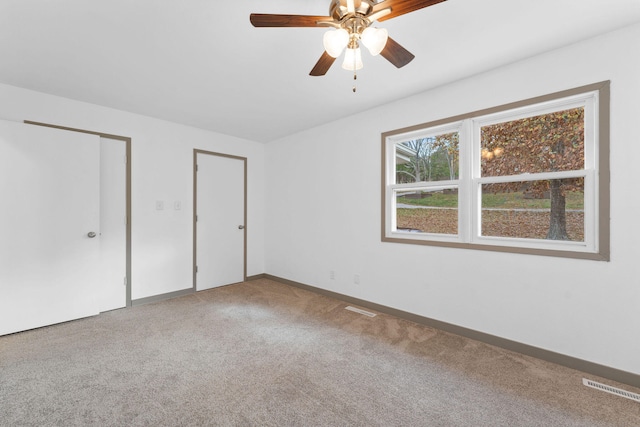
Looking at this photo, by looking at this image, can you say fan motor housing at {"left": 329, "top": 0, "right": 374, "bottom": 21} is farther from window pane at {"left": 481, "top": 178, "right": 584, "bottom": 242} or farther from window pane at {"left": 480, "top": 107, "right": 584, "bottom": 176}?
window pane at {"left": 481, "top": 178, "right": 584, "bottom": 242}

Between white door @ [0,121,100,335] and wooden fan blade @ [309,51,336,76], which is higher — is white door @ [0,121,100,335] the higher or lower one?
the lower one

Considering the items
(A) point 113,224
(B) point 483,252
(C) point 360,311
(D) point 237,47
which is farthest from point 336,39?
(A) point 113,224

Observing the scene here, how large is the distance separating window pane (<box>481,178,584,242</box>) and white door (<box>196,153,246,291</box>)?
3.53 m

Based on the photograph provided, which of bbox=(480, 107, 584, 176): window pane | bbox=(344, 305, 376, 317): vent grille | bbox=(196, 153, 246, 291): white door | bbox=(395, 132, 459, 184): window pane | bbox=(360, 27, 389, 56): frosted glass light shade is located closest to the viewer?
bbox=(360, 27, 389, 56): frosted glass light shade

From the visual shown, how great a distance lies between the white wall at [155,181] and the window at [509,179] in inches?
110

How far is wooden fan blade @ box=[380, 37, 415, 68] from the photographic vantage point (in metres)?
1.64

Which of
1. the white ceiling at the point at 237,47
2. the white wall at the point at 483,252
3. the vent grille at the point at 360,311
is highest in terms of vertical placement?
the white ceiling at the point at 237,47

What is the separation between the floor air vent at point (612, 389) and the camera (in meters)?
1.81

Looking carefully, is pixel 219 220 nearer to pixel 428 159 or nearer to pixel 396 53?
pixel 428 159

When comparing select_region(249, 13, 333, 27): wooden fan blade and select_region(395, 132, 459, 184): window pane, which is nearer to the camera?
select_region(249, 13, 333, 27): wooden fan blade

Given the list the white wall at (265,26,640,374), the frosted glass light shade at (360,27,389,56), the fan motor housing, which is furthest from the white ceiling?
the frosted glass light shade at (360,27,389,56)

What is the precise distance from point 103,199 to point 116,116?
103 centimetres

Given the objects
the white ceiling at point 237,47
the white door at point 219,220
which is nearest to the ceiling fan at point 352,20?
the white ceiling at point 237,47

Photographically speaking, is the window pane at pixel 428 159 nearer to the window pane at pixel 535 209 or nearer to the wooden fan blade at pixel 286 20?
the window pane at pixel 535 209
